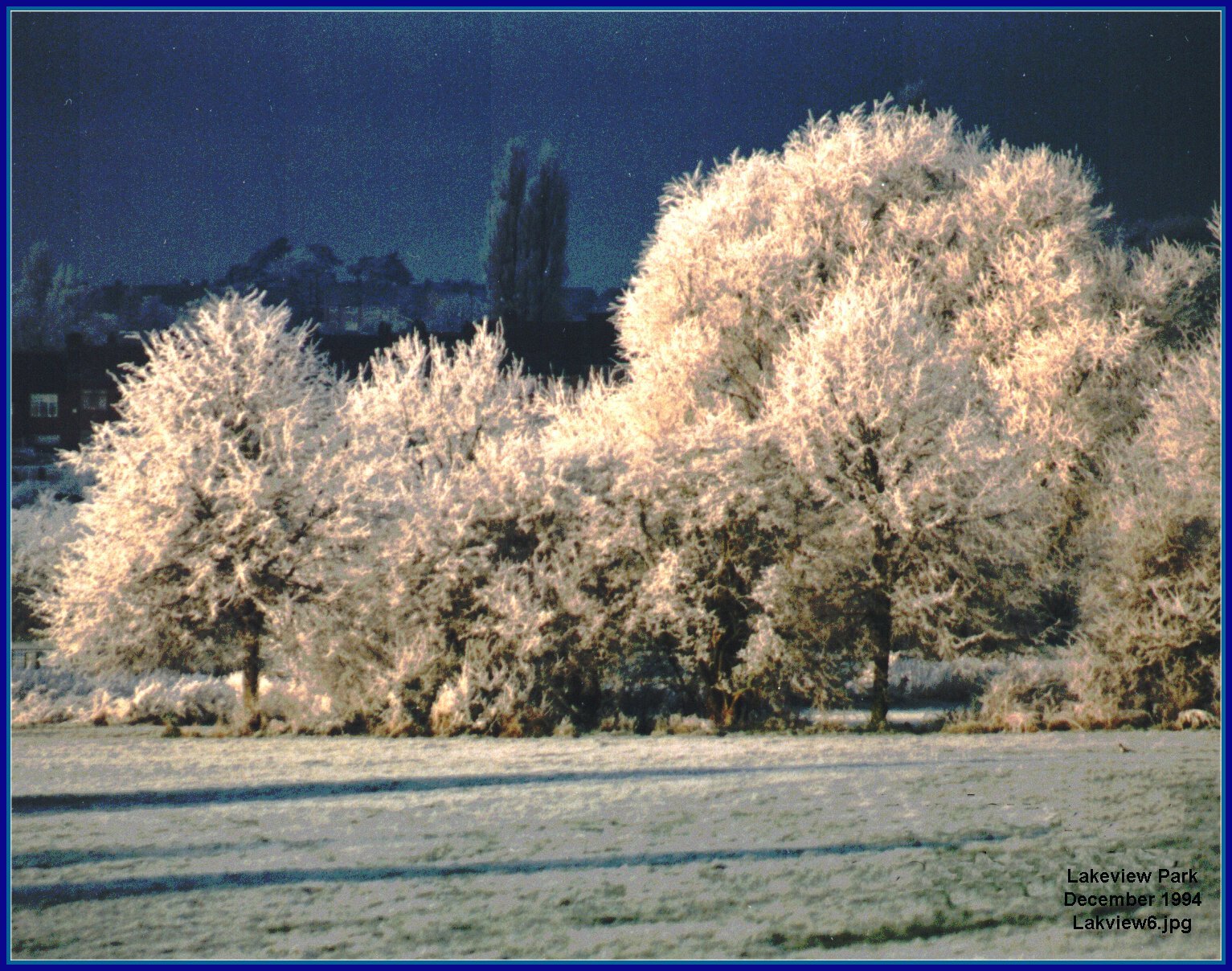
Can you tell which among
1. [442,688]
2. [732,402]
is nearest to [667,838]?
[442,688]

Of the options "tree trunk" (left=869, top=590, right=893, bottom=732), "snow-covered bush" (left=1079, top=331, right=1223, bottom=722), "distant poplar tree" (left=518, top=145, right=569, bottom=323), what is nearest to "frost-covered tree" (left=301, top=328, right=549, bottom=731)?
"tree trunk" (left=869, top=590, right=893, bottom=732)

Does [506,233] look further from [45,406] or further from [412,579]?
[45,406]

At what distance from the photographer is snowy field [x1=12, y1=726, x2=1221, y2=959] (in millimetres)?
6000

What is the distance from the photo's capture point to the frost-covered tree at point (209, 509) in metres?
18.5

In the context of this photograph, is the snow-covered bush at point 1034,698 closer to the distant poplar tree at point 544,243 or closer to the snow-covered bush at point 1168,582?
the snow-covered bush at point 1168,582

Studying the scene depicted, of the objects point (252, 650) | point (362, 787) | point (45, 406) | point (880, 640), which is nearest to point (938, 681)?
point (880, 640)

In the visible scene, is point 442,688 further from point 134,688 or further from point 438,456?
point 438,456

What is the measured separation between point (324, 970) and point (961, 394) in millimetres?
16940

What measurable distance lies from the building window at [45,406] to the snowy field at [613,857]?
1677 inches

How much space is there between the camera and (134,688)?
21.2m

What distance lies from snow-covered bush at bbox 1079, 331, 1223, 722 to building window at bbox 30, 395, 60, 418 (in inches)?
1800

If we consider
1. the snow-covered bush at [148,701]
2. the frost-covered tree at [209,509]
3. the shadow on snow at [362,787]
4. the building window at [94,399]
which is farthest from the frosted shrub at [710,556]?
the building window at [94,399]

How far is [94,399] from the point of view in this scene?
51438 millimetres

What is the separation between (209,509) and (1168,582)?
50.4 feet
